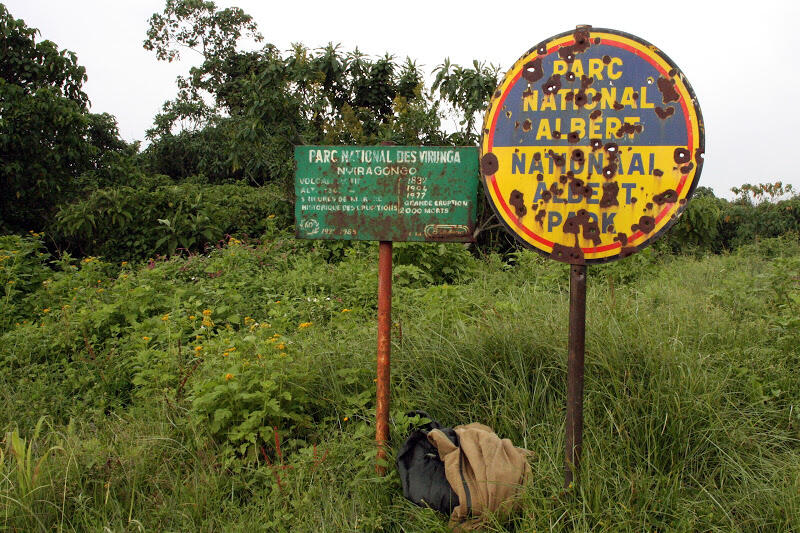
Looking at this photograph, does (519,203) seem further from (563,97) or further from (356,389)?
(356,389)

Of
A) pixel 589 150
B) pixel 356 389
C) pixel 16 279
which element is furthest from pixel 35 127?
pixel 589 150

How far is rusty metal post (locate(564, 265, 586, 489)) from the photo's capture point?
2371 mm

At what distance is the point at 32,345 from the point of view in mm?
4734

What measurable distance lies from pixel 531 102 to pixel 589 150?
312 millimetres

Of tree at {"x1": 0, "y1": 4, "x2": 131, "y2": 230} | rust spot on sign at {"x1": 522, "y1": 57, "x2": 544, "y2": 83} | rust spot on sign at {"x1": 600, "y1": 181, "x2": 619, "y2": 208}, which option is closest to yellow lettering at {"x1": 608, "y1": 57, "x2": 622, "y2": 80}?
rust spot on sign at {"x1": 522, "y1": 57, "x2": 544, "y2": 83}

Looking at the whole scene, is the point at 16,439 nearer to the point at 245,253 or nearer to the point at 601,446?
the point at 601,446

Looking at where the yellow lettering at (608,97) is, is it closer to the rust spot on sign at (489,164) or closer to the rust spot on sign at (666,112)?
the rust spot on sign at (666,112)

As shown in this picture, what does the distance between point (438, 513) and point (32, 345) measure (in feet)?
12.9

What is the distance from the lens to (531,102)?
2.39 m

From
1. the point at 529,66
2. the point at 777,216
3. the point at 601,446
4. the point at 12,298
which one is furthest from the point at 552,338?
the point at 777,216

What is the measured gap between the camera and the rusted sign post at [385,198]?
276 cm

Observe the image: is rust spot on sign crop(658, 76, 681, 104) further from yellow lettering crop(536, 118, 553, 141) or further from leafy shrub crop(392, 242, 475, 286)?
leafy shrub crop(392, 242, 475, 286)

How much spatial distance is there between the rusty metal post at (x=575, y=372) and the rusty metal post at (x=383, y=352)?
33.0 inches

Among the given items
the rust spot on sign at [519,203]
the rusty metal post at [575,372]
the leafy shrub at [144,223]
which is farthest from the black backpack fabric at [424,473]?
the leafy shrub at [144,223]
